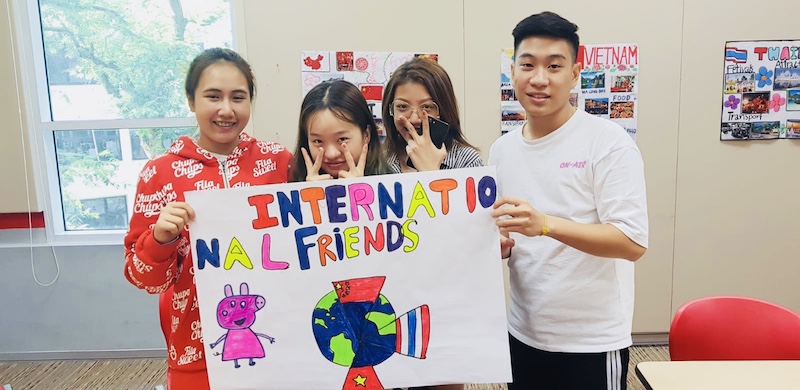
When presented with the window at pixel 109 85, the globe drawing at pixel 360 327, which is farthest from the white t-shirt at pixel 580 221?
the window at pixel 109 85

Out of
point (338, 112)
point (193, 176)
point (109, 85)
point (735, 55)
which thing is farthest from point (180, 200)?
point (735, 55)

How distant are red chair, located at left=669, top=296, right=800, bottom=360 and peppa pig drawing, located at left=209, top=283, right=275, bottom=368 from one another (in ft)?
4.30

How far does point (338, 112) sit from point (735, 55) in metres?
2.63

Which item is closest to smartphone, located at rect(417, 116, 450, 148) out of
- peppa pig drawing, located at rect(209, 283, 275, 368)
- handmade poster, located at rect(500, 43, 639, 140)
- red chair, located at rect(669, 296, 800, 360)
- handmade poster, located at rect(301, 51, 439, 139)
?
peppa pig drawing, located at rect(209, 283, 275, 368)

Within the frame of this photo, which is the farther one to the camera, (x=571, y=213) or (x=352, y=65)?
(x=352, y=65)

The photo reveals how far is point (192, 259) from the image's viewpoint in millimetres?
1262

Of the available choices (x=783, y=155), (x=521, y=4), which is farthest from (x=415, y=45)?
(x=783, y=155)

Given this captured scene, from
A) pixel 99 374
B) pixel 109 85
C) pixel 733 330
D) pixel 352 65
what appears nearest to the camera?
pixel 733 330

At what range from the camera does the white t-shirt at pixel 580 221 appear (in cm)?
125

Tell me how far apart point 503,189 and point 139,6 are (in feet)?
9.01

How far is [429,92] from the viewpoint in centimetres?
160

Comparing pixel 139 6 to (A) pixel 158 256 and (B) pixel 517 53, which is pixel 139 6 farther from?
(B) pixel 517 53

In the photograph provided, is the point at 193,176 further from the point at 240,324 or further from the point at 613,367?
the point at 613,367

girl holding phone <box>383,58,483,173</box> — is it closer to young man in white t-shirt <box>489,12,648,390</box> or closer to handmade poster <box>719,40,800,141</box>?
young man in white t-shirt <box>489,12,648,390</box>
